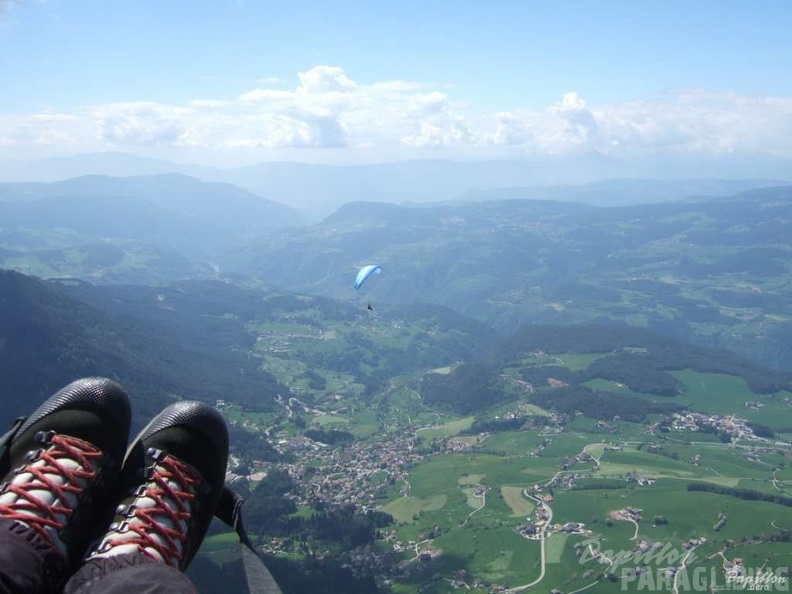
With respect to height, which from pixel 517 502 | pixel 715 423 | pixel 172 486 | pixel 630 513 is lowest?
pixel 715 423

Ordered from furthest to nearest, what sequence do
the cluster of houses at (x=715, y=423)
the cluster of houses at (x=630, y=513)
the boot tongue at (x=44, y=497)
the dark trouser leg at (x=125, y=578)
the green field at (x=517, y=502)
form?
1. the cluster of houses at (x=715, y=423)
2. the green field at (x=517, y=502)
3. the cluster of houses at (x=630, y=513)
4. the boot tongue at (x=44, y=497)
5. the dark trouser leg at (x=125, y=578)

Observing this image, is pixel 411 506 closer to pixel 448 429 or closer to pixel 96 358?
pixel 448 429

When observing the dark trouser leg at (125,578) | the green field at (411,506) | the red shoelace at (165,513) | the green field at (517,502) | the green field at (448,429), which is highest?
the dark trouser leg at (125,578)

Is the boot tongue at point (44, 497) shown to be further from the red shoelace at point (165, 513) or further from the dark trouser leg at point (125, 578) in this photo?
the dark trouser leg at point (125, 578)

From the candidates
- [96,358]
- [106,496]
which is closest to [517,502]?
[106,496]

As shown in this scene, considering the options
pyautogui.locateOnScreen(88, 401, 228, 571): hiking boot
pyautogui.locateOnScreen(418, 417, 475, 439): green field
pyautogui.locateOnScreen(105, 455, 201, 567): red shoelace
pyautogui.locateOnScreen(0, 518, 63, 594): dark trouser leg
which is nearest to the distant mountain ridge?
pyautogui.locateOnScreen(418, 417, 475, 439): green field

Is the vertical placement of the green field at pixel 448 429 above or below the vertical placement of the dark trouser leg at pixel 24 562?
below

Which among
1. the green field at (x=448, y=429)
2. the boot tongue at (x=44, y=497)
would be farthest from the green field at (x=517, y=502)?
the boot tongue at (x=44, y=497)

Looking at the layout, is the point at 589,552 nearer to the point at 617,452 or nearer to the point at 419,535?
the point at 419,535
